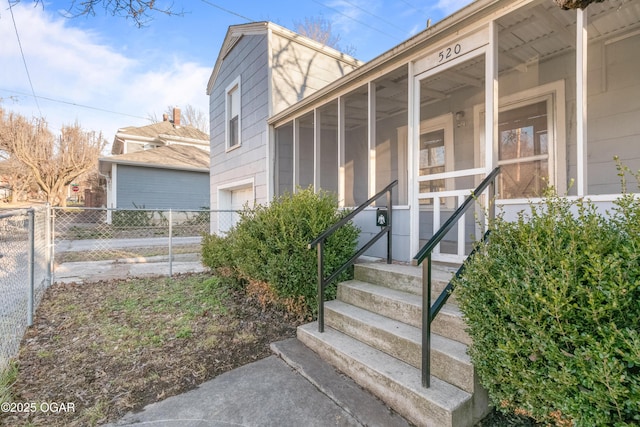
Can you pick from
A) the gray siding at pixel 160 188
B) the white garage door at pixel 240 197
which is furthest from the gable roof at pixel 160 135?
the white garage door at pixel 240 197

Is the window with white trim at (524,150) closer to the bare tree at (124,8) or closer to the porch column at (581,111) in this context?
the porch column at (581,111)

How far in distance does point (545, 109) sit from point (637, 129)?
3.14 ft

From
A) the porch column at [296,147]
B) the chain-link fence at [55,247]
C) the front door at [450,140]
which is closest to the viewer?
the chain-link fence at [55,247]

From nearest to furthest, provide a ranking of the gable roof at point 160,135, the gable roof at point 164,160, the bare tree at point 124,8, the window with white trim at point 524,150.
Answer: the bare tree at point 124,8 < the window with white trim at point 524,150 < the gable roof at point 164,160 < the gable roof at point 160,135

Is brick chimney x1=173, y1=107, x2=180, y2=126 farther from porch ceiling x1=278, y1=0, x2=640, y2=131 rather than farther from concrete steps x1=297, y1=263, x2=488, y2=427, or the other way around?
concrete steps x1=297, y1=263, x2=488, y2=427

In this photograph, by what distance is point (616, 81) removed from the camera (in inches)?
140

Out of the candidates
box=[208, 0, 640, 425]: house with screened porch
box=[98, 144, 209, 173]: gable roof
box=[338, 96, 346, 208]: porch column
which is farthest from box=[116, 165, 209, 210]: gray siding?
box=[338, 96, 346, 208]: porch column

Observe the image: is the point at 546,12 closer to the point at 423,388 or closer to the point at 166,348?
the point at 423,388

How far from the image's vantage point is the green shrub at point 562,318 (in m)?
1.30

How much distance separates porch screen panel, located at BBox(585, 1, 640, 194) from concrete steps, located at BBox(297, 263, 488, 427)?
229cm

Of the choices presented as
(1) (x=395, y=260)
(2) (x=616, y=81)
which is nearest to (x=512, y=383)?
(1) (x=395, y=260)

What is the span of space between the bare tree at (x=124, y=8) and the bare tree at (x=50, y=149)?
53.1 ft

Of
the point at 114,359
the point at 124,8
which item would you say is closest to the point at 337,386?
the point at 114,359

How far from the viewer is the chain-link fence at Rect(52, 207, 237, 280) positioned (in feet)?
26.7
